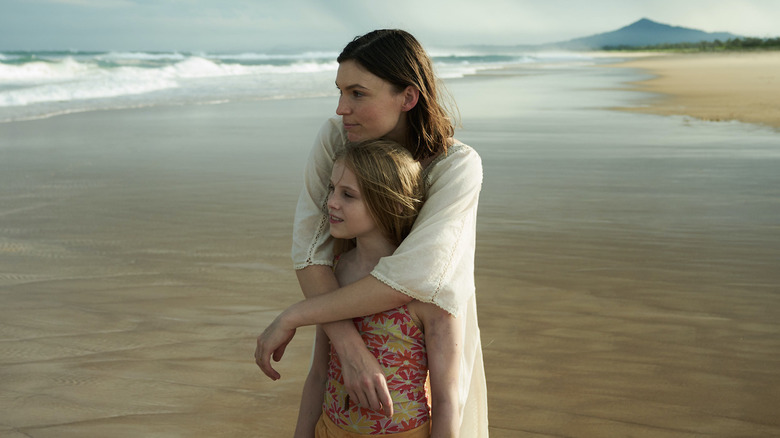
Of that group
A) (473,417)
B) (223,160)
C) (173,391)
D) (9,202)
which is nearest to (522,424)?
(473,417)

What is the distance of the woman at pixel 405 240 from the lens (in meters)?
1.84

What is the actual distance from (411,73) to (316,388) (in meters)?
0.89

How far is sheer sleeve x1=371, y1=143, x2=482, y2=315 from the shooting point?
1821 mm

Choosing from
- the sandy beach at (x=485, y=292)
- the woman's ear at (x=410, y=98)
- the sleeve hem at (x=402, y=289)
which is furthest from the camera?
the sandy beach at (x=485, y=292)

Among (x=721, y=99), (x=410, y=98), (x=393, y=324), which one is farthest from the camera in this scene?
(x=721, y=99)

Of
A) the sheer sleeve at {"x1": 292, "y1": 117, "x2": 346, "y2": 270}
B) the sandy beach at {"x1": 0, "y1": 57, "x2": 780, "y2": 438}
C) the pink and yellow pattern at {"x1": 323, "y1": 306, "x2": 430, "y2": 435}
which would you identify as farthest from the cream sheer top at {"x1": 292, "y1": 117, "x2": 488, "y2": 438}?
the sandy beach at {"x1": 0, "y1": 57, "x2": 780, "y2": 438}

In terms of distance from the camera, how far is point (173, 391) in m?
3.34

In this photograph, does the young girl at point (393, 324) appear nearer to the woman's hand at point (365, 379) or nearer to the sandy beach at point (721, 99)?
the woman's hand at point (365, 379)

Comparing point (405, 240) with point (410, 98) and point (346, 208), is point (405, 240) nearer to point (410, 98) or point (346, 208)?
point (346, 208)

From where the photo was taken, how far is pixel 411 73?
79.3 inches

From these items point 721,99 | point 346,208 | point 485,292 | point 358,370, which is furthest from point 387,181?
point 721,99

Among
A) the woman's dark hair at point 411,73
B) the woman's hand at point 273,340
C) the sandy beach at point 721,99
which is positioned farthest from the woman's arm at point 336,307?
the sandy beach at point 721,99

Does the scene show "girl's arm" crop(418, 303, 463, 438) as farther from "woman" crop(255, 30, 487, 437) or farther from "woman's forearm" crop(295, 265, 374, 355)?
"woman's forearm" crop(295, 265, 374, 355)

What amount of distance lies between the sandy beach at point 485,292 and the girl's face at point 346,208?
1.43 meters
